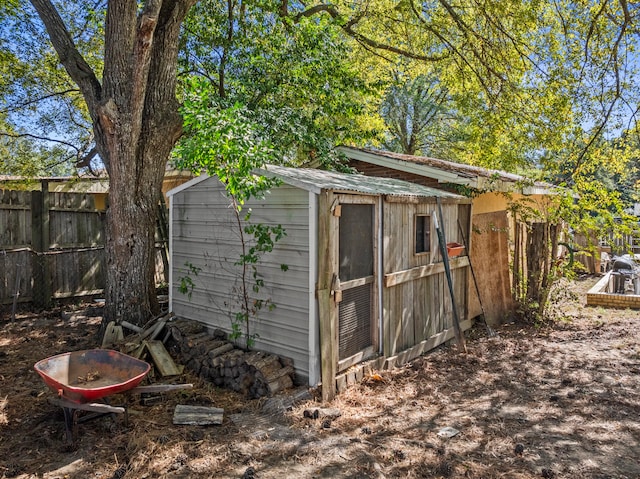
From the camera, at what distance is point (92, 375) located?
4082 millimetres

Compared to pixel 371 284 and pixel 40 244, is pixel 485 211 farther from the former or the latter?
pixel 40 244

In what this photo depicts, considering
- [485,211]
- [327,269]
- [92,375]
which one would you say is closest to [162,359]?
[92,375]

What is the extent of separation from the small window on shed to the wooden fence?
5.82m

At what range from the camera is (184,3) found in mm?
5719

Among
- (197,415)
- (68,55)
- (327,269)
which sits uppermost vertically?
(68,55)

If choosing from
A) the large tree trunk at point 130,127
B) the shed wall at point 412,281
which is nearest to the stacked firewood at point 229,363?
the large tree trunk at point 130,127

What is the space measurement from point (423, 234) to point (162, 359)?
3.78 meters

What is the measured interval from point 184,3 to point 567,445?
253 inches

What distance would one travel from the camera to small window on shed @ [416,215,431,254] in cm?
617

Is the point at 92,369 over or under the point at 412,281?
under

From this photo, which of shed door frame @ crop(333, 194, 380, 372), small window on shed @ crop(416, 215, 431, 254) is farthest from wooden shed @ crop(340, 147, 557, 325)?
shed door frame @ crop(333, 194, 380, 372)

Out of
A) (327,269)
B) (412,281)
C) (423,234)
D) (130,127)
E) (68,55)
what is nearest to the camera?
(327,269)

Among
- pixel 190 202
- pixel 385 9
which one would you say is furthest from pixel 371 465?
pixel 385 9

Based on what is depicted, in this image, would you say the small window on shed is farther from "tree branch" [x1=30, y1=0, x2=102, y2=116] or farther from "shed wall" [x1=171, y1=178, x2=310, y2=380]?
"tree branch" [x1=30, y1=0, x2=102, y2=116]
